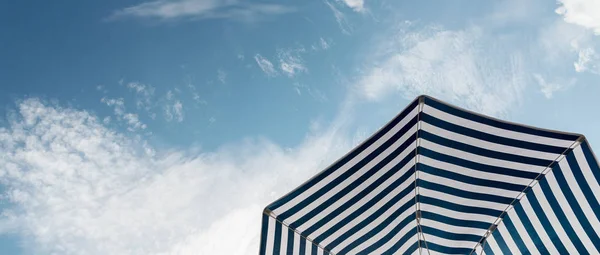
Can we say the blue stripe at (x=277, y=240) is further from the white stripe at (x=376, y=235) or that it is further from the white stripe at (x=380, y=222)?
the white stripe at (x=376, y=235)

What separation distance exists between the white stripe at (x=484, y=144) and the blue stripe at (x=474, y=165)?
0.29m

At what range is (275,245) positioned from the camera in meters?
5.98

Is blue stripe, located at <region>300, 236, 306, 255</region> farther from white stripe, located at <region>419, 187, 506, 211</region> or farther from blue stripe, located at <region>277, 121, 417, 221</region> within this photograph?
white stripe, located at <region>419, 187, 506, 211</region>

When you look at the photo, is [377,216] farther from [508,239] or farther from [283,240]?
[508,239]

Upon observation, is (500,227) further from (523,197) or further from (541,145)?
(541,145)

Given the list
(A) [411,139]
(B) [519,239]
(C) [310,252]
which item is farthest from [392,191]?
(B) [519,239]

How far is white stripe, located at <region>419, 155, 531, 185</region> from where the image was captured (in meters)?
5.48

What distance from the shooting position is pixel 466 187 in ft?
18.9

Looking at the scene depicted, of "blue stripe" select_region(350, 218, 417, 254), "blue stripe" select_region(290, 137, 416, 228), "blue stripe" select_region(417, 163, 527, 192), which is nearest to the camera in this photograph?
"blue stripe" select_region(417, 163, 527, 192)

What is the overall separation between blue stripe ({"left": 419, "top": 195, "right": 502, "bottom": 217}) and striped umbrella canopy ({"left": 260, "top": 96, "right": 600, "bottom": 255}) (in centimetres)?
1

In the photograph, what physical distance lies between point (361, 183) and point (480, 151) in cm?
171

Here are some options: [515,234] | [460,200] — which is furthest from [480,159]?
[515,234]

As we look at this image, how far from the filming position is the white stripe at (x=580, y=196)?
5210mm

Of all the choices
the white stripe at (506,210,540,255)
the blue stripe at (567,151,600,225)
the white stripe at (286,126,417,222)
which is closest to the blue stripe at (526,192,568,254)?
the white stripe at (506,210,540,255)
